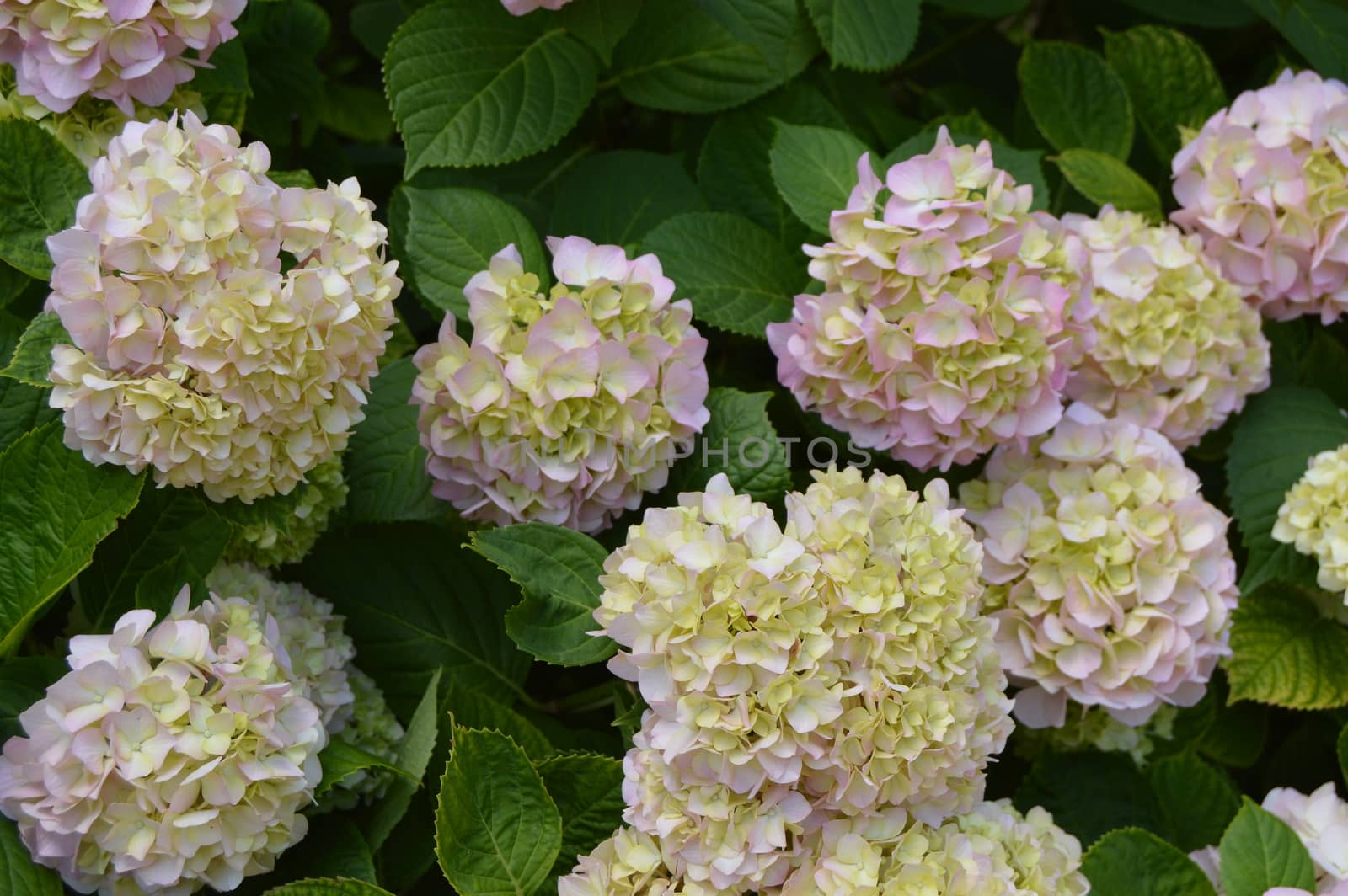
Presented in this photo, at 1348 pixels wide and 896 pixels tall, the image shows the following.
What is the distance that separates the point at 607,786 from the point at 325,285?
43 centimetres

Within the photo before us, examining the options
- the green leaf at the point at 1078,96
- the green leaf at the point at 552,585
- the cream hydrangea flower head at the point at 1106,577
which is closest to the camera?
the green leaf at the point at 552,585

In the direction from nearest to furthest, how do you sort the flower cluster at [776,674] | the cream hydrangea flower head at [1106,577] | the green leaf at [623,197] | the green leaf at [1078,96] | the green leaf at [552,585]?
the flower cluster at [776,674] → the green leaf at [552,585] → the cream hydrangea flower head at [1106,577] → the green leaf at [623,197] → the green leaf at [1078,96]

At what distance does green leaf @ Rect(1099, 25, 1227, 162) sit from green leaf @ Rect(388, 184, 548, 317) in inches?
30.4

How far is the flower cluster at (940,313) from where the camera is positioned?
110 centimetres

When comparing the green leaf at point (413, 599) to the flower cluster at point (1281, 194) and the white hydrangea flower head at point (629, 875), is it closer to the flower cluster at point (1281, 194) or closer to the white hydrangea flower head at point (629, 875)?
the white hydrangea flower head at point (629, 875)

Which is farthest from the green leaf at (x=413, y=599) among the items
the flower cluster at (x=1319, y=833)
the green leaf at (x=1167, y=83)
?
the green leaf at (x=1167, y=83)

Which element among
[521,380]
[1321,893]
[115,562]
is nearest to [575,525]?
[521,380]

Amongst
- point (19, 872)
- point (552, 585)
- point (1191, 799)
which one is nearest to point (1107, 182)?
point (1191, 799)

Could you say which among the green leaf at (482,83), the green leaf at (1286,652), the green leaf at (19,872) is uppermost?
the green leaf at (482,83)

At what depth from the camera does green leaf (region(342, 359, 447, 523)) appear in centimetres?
115

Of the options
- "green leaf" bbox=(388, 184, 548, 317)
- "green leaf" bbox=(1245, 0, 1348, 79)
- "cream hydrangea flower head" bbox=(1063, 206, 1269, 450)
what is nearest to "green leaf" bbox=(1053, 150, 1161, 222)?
"cream hydrangea flower head" bbox=(1063, 206, 1269, 450)

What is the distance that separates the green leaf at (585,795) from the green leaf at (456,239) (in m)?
0.38

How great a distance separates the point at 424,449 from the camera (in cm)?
117

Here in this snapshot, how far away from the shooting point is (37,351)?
0.98 meters
